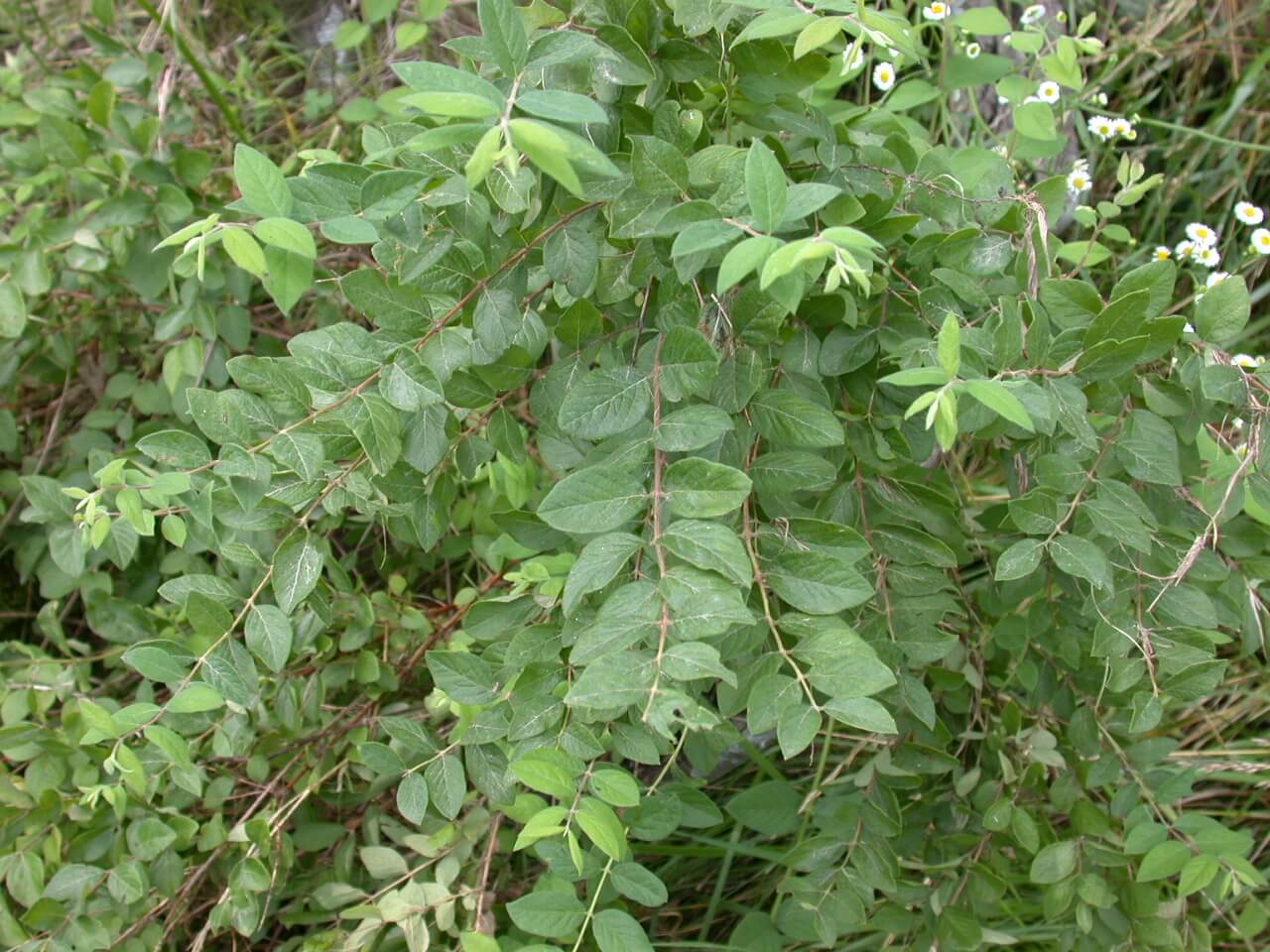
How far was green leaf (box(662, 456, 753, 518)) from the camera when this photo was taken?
810 millimetres

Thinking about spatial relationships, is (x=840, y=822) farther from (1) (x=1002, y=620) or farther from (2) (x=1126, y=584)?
(2) (x=1126, y=584)

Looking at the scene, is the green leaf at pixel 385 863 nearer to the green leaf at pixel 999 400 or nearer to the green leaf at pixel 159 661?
the green leaf at pixel 159 661

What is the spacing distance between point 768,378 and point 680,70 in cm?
29

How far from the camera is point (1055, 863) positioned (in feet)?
4.18

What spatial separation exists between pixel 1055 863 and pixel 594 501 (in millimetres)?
774

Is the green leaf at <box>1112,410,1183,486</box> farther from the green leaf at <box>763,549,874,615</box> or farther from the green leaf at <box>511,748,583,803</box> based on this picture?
the green leaf at <box>511,748,583,803</box>

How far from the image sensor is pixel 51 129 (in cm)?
166

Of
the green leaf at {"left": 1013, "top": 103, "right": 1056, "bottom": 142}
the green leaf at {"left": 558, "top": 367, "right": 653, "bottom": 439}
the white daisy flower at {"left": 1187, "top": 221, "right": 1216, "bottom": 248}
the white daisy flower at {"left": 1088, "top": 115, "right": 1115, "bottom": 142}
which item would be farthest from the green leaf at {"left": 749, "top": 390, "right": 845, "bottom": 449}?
the white daisy flower at {"left": 1187, "top": 221, "right": 1216, "bottom": 248}

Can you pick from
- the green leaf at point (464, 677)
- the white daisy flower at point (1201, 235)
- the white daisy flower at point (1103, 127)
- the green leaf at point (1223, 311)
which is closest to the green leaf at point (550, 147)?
the green leaf at point (464, 677)

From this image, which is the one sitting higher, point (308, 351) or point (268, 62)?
point (308, 351)

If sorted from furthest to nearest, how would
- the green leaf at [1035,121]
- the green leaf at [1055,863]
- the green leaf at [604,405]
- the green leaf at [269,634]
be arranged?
the green leaf at [1035,121] → the green leaf at [1055,863] → the green leaf at [269,634] → the green leaf at [604,405]

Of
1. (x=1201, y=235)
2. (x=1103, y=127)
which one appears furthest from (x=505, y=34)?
(x=1201, y=235)

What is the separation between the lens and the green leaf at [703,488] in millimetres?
810

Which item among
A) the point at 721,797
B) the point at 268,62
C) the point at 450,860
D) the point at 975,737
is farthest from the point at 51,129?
the point at 975,737
